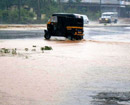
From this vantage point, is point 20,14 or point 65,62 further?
point 20,14

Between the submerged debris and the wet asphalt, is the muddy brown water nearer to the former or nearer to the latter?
the submerged debris

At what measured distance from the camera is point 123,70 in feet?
48.0

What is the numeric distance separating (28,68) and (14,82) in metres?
2.95

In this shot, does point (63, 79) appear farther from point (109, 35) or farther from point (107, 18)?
point (107, 18)

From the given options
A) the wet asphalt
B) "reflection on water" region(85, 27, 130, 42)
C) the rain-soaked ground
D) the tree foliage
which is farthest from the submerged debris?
the tree foliage

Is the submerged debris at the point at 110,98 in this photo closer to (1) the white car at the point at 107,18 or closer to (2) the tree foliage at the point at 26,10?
(2) the tree foliage at the point at 26,10

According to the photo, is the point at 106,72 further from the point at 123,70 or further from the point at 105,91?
the point at 105,91

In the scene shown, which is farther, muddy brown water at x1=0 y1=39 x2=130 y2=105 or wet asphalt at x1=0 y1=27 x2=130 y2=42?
wet asphalt at x1=0 y1=27 x2=130 y2=42

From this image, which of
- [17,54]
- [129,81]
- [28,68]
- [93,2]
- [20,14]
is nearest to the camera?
[129,81]

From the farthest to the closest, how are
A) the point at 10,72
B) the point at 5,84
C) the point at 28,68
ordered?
the point at 28,68, the point at 10,72, the point at 5,84

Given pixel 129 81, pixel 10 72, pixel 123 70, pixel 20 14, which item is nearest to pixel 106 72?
pixel 123 70

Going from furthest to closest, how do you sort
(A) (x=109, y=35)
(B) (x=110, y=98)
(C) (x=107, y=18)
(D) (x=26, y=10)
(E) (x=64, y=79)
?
(C) (x=107, y=18) → (D) (x=26, y=10) → (A) (x=109, y=35) → (E) (x=64, y=79) → (B) (x=110, y=98)

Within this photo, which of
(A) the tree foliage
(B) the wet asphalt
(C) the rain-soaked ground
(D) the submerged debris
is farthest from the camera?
(A) the tree foliage

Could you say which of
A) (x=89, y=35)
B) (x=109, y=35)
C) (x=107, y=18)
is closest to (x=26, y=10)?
(x=107, y=18)
